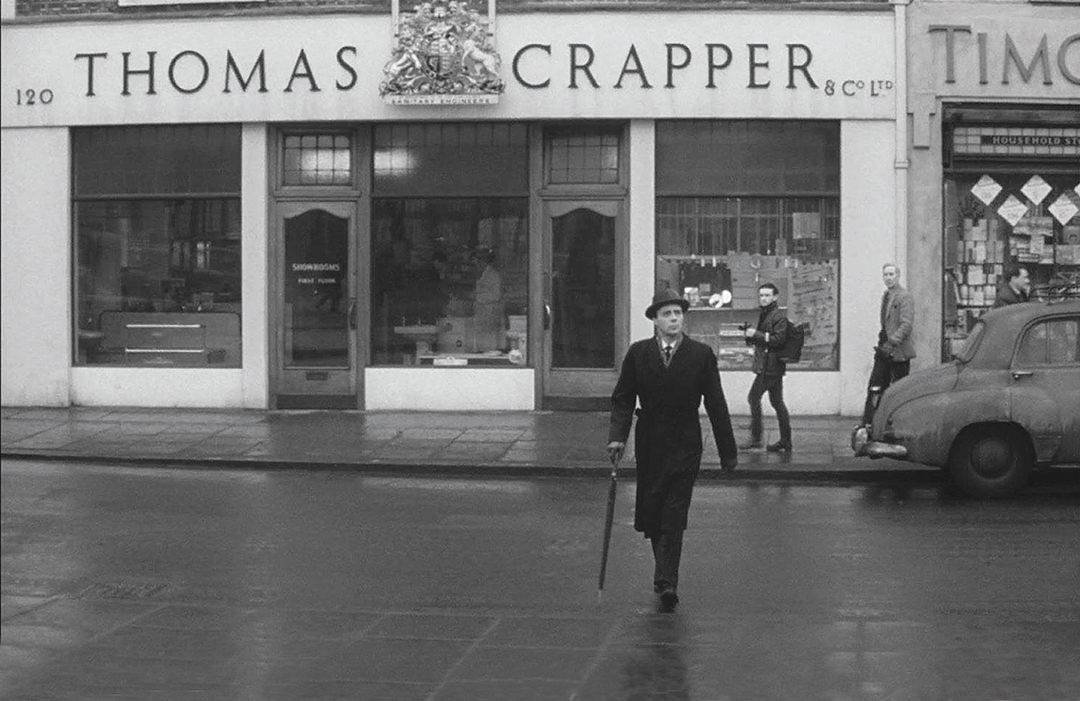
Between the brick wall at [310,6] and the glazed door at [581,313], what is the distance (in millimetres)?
2566

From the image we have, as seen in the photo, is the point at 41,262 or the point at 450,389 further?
the point at 41,262

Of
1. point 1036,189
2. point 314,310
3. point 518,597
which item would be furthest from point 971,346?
point 314,310

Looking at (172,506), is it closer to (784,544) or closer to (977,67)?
(784,544)

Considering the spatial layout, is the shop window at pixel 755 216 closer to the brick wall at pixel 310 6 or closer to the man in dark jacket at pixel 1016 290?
the brick wall at pixel 310 6

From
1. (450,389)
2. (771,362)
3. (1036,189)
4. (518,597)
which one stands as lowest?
(518,597)

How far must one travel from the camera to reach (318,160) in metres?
21.3

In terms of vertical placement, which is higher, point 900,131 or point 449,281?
point 900,131

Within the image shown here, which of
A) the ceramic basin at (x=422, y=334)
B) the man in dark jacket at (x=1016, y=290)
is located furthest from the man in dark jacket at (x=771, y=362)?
the ceramic basin at (x=422, y=334)

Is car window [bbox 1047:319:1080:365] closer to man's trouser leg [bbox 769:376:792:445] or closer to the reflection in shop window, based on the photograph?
man's trouser leg [bbox 769:376:792:445]

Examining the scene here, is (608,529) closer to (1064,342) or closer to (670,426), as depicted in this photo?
(670,426)

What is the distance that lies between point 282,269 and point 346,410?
195cm

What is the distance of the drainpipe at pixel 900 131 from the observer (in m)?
20.1

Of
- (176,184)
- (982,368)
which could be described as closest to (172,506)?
(982,368)

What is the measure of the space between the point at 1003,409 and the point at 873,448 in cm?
116
